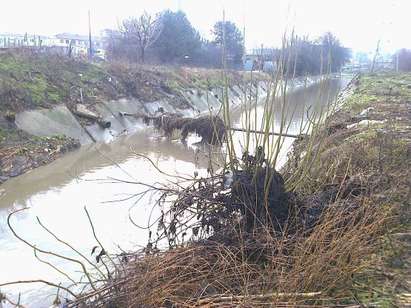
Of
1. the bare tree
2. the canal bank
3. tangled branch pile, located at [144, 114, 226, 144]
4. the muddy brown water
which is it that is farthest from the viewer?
the bare tree

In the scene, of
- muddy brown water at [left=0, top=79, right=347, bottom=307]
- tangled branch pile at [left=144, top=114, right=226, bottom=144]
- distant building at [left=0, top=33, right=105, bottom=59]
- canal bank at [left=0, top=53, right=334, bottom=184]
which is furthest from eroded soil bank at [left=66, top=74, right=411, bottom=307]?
distant building at [left=0, top=33, right=105, bottom=59]

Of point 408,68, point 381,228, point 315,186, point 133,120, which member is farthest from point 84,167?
point 408,68

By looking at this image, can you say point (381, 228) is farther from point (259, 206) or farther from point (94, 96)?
point (94, 96)

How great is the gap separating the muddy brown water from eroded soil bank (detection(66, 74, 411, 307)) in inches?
24.4

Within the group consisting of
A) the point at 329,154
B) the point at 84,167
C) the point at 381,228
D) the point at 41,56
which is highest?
the point at 41,56

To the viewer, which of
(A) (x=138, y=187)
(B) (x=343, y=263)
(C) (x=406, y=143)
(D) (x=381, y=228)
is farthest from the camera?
(A) (x=138, y=187)

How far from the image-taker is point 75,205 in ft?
26.6

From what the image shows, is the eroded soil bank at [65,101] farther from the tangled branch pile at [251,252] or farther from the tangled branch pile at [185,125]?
the tangled branch pile at [251,252]

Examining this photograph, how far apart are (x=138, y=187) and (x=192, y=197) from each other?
15.9 ft

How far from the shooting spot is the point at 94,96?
17641mm

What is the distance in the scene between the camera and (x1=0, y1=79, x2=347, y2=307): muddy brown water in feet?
17.8

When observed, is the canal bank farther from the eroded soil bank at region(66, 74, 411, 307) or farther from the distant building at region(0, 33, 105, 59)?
the eroded soil bank at region(66, 74, 411, 307)

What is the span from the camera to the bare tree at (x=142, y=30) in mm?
33406

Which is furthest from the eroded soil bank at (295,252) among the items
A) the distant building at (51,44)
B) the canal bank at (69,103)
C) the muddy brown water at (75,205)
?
the distant building at (51,44)
